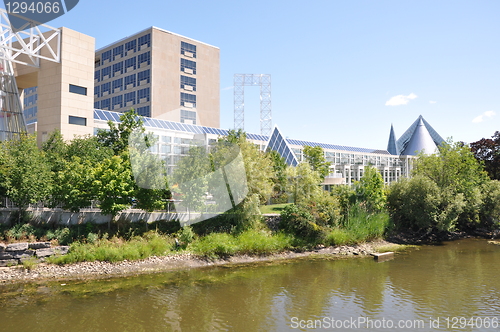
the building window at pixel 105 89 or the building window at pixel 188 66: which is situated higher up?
the building window at pixel 188 66

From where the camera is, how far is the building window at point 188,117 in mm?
65350

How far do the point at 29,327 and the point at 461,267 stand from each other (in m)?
25.5

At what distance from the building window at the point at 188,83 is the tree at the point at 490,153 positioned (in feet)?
148

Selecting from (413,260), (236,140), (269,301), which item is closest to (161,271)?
(269,301)

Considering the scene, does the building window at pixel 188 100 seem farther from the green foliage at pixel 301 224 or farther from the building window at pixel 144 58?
the green foliage at pixel 301 224

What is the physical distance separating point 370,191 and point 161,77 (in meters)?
40.7

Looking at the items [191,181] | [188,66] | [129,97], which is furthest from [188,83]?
[191,181]

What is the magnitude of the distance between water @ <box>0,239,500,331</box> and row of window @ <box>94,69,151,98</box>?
→ 4508cm

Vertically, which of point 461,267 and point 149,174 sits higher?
point 149,174

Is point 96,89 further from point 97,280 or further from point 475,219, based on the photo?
point 475,219

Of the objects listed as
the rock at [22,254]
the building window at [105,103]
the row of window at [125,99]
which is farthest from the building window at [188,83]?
the rock at [22,254]

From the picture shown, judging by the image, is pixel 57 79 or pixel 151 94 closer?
pixel 57 79

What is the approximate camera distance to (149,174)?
2706 cm

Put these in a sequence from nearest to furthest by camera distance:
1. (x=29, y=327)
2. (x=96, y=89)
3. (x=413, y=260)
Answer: (x=29, y=327), (x=413, y=260), (x=96, y=89)
